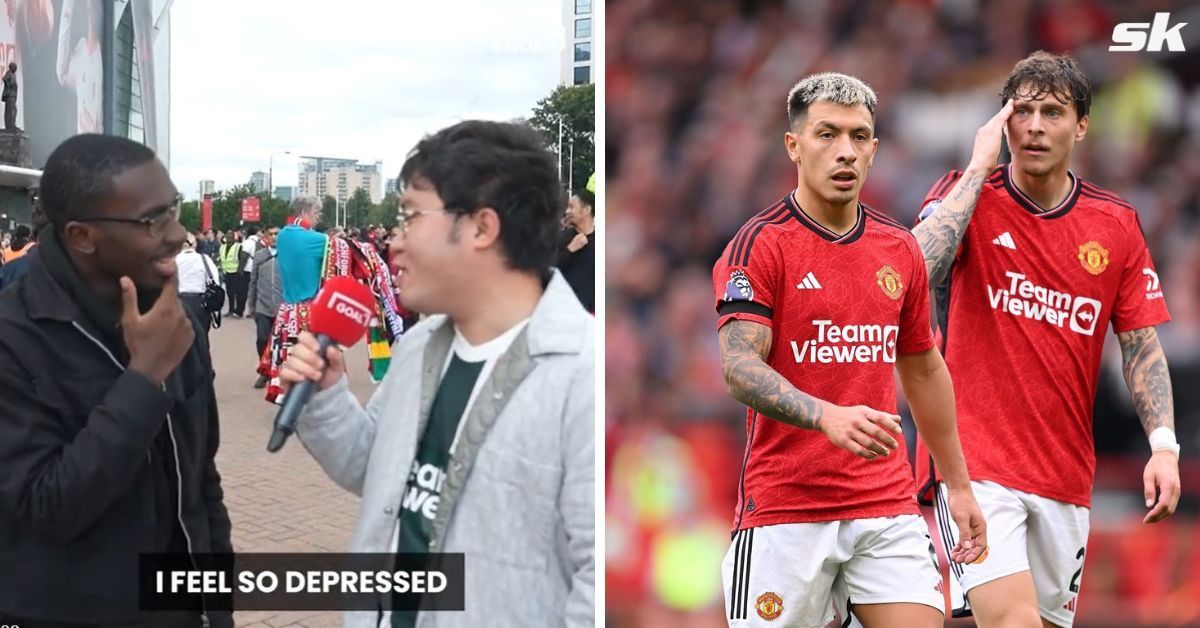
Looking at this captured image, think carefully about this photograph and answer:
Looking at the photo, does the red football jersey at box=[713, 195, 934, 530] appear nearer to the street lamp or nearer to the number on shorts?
the number on shorts

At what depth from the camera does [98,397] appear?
213cm

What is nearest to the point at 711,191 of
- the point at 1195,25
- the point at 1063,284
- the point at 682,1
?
the point at 682,1

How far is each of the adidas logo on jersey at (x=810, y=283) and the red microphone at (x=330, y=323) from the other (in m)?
1.08

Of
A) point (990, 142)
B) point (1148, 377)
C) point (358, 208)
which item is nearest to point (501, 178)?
point (358, 208)

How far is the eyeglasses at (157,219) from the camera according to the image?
2.14 meters

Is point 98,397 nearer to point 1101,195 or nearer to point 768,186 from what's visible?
point 768,186

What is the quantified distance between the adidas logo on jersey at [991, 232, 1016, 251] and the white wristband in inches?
25.6

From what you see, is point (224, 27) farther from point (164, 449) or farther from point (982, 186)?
point (982, 186)

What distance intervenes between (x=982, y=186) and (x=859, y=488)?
3.27 feet

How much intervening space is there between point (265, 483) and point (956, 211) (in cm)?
201

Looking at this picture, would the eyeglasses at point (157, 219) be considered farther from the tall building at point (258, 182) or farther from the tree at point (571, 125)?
the tree at point (571, 125)

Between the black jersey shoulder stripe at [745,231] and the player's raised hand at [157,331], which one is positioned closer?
the player's raised hand at [157,331]

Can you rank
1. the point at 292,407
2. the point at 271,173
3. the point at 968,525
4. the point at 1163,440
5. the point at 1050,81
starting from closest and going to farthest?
the point at 292,407
the point at 271,173
the point at 968,525
the point at 1163,440
the point at 1050,81

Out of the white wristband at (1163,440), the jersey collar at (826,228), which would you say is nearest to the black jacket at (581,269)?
the jersey collar at (826,228)
